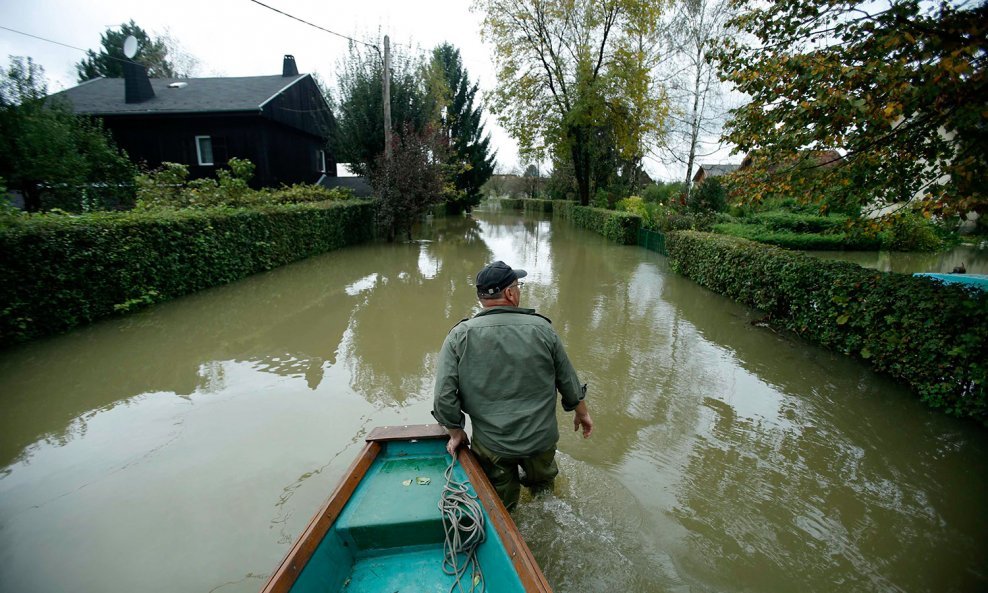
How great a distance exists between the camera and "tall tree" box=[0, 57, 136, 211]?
12.2 metres

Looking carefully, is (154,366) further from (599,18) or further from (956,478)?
(599,18)

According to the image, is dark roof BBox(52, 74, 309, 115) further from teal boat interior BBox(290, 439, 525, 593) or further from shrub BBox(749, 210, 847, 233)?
shrub BBox(749, 210, 847, 233)

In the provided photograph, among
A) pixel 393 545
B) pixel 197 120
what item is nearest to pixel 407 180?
pixel 197 120

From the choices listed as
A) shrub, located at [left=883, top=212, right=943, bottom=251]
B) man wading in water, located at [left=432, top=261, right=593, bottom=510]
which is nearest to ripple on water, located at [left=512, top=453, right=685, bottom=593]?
man wading in water, located at [left=432, top=261, right=593, bottom=510]

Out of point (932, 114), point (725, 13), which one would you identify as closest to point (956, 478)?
point (932, 114)

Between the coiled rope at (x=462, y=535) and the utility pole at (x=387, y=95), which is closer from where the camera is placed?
the coiled rope at (x=462, y=535)

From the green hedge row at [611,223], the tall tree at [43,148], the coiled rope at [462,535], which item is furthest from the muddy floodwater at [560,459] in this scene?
the green hedge row at [611,223]

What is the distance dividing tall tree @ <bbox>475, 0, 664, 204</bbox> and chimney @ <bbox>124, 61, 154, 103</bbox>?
657 inches

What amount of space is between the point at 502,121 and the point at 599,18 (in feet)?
23.1

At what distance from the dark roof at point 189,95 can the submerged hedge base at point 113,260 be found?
11.6 metres

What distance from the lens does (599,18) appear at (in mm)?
22297

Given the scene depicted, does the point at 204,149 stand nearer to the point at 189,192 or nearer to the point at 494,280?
the point at 189,192

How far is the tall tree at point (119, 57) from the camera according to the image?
38.3 meters

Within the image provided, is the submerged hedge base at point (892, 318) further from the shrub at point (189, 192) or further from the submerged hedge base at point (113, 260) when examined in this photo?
the shrub at point (189, 192)
